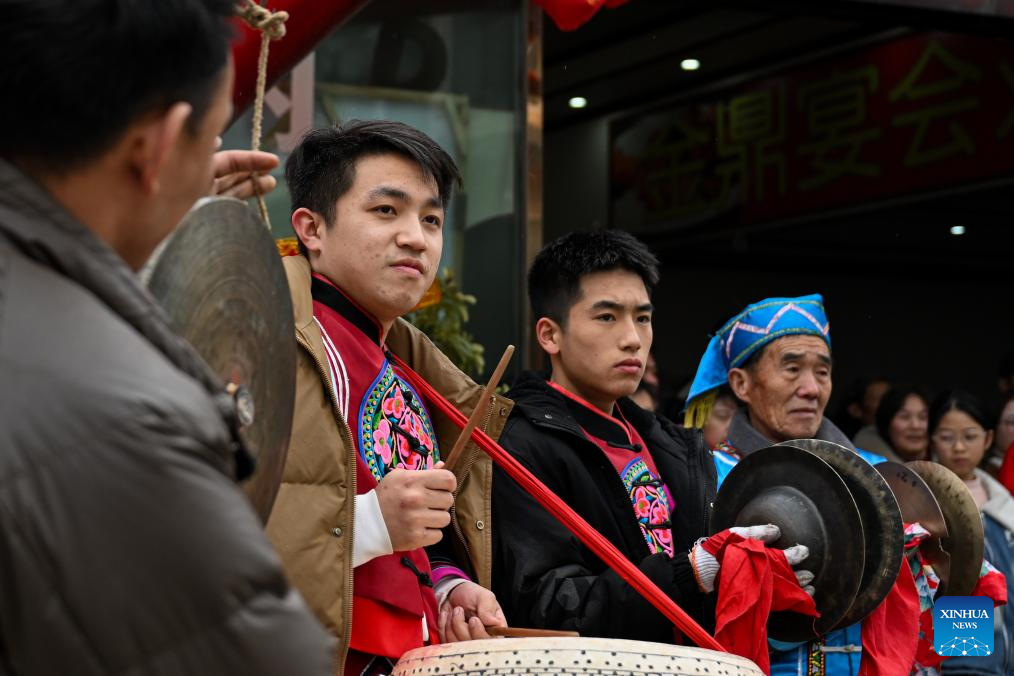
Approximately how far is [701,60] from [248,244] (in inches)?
296

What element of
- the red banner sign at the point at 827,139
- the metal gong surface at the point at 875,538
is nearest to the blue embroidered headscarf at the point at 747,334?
the metal gong surface at the point at 875,538

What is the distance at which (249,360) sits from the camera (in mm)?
1648

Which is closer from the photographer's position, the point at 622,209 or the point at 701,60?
the point at 701,60

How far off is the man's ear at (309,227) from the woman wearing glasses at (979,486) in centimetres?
257

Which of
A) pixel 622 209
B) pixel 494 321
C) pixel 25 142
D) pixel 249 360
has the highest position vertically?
pixel 622 209

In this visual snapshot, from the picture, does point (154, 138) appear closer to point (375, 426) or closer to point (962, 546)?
point (375, 426)

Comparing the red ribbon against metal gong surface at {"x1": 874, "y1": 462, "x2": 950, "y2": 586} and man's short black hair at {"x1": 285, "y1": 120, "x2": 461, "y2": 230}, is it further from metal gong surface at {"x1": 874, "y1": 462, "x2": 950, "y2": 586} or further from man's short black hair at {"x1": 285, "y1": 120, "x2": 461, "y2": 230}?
metal gong surface at {"x1": 874, "y1": 462, "x2": 950, "y2": 586}

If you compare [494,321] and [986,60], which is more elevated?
[986,60]

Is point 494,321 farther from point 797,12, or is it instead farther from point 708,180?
point 708,180

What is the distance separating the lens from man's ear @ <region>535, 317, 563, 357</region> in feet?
10.9

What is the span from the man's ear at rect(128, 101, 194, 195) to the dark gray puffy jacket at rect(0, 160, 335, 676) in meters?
0.14

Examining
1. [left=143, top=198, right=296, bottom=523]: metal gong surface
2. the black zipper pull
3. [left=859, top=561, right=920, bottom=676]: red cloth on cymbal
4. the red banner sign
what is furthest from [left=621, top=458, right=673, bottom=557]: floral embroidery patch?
the red banner sign

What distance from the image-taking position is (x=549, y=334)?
336 centimetres

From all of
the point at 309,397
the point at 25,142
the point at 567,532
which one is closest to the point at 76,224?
the point at 25,142
